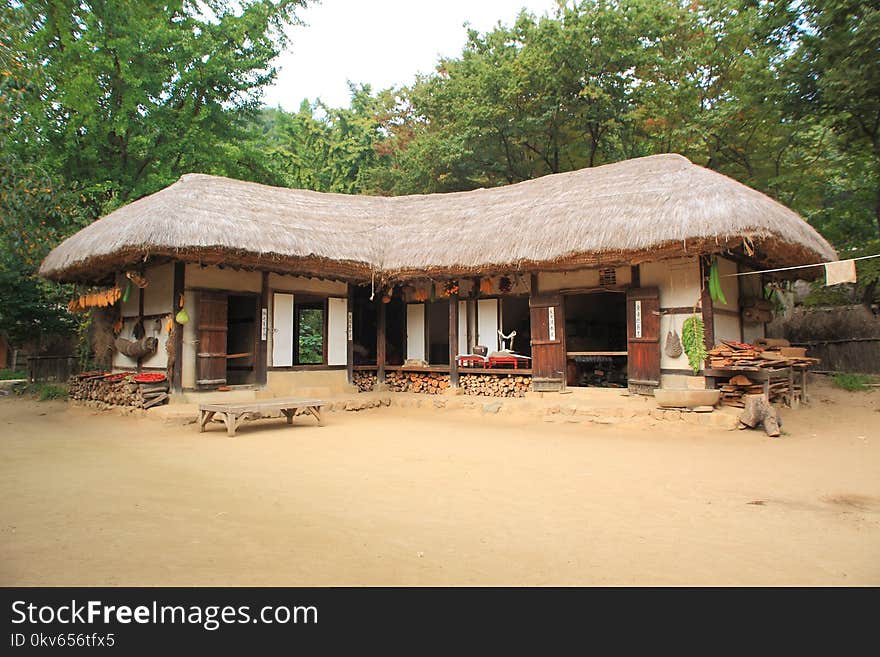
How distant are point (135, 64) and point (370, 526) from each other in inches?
654

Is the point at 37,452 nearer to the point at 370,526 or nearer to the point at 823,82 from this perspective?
the point at 370,526

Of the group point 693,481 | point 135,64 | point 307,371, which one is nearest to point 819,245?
point 693,481

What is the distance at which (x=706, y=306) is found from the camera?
28.7 feet

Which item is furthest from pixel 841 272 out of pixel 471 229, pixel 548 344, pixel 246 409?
pixel 246 409

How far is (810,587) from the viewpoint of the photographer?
2.73 m

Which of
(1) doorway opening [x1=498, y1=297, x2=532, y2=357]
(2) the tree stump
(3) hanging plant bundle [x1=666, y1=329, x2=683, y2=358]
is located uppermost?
(1) doorway opening [x1=498, y1=297, x2=532, y2=357]

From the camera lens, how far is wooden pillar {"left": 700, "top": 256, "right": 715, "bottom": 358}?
8703 mm

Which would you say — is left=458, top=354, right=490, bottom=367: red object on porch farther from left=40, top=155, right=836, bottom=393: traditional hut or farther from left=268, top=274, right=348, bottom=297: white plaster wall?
left=268, top=274, right=348, bottom=297: white plaster wall

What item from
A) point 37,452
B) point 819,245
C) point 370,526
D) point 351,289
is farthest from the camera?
point 351,289

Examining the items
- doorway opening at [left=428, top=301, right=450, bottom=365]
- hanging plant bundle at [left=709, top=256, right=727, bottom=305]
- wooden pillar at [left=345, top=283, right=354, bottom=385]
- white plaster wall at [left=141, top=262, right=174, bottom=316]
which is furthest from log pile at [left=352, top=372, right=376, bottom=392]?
hanging plant bundle at [left=709, top=256, right=727, bottom=305]

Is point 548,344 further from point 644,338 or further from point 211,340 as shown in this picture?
point 211,340

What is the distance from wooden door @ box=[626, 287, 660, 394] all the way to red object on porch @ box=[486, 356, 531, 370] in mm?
2218

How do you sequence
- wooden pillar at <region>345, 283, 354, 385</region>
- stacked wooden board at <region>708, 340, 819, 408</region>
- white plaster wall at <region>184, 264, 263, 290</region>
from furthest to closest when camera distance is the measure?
wooden pillar at <region>345, 283, 354, 385</region> → white plaster wall at <region>184, 264, 263, 290</region> → stacked wooden board at <region>708, 340, 819, 408</region>
